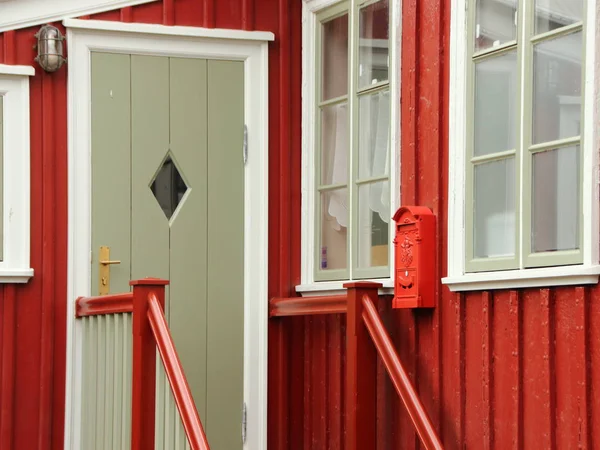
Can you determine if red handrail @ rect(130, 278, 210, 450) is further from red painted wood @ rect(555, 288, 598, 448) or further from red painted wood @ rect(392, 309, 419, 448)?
red painted wood @ rect(555, 288, 598, 448)

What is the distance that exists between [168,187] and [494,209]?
6.63 feet

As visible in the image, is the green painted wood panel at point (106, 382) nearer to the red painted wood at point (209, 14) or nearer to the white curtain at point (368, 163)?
the white curtain at point (368, 163)

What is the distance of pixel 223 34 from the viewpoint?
6152 millimetres

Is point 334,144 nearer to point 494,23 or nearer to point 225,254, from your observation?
point 225,254

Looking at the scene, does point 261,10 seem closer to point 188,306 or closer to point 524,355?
point 188,306

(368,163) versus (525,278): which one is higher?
(368,163)

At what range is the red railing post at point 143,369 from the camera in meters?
4.88

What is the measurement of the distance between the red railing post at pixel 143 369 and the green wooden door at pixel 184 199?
3.18 ft

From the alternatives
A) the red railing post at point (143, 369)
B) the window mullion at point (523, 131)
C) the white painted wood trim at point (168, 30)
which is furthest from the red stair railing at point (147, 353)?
the white painted wood trim at point (168, 30)

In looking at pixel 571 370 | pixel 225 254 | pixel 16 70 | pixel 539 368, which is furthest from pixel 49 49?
pixel 571 370

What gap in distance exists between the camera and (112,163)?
595cm

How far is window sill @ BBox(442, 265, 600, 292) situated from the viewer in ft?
13.6

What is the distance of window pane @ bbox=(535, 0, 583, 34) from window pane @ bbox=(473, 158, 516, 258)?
0.58 meters

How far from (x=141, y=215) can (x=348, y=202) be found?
1.12m
